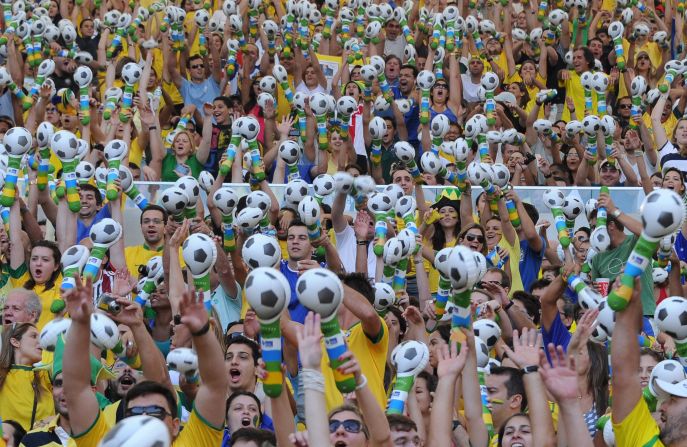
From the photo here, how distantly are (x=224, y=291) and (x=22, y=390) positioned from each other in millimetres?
2221

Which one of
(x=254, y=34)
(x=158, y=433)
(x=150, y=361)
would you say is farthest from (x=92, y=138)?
(x=158, y=433)

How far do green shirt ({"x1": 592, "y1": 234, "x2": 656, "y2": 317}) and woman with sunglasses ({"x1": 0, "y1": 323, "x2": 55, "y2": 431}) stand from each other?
4.71m

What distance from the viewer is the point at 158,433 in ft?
12.2

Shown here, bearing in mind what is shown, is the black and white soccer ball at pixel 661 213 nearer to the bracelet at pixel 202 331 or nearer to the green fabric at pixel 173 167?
the bracelet at pixel 202 331

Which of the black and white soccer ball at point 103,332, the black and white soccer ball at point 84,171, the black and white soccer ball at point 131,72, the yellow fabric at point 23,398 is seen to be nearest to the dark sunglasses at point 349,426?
the black and white soccer ball at point 103,332

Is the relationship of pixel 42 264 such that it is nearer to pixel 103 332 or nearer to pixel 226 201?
pixel 226 201

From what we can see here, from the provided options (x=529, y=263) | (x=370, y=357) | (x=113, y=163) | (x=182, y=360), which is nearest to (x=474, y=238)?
(x=529, y=263)

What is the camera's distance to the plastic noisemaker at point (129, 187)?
10195mm

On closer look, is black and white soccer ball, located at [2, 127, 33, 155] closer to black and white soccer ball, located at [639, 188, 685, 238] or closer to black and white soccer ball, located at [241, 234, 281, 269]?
black and white soccer ball, located at [241, 234, 281, 269]

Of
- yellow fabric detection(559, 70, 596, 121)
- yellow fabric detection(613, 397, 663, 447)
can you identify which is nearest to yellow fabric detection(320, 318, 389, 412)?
yellow fabric detection(613, 397, 663, 447)

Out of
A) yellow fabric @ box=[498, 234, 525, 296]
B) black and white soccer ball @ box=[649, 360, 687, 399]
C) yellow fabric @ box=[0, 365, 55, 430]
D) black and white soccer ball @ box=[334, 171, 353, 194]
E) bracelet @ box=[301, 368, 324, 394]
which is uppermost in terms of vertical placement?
bracelet @ box=[301, 368, 324, 394]

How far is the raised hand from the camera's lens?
506cm

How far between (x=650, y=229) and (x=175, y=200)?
4.30m

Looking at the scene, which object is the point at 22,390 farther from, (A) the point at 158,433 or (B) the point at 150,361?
(A) the point at 158,433
